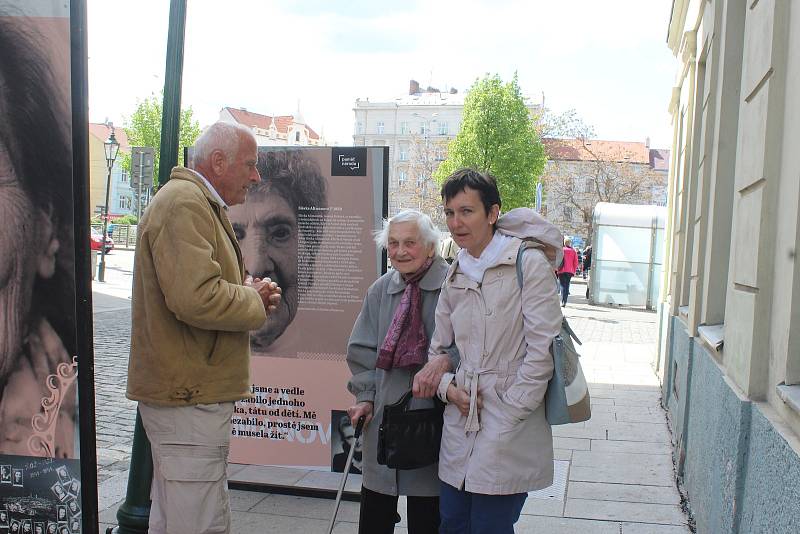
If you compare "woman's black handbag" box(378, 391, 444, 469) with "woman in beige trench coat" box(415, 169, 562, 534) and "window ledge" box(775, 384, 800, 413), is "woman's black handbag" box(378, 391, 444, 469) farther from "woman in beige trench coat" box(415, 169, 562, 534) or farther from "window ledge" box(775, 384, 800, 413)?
"window ledge" box(775, 384, 800, 413)

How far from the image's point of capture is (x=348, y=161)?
17.9 ft

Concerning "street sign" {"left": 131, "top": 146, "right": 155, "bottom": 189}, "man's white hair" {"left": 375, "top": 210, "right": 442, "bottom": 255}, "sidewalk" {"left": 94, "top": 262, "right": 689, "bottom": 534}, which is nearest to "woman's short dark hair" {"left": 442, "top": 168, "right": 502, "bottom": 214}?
"man's white hair" {"left": 375, "top": 210, "right": 442, "bottom": 255}

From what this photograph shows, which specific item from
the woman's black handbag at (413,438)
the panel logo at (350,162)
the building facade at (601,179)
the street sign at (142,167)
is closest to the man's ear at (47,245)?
the woman's black handbag at (413,438)

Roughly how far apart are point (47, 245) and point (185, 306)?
0.86 meters

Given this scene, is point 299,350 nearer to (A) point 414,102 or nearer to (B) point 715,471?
(B) point 715,471

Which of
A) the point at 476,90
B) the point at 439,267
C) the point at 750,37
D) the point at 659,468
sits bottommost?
the point at 659,468

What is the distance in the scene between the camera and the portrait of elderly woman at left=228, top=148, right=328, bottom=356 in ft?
18.2

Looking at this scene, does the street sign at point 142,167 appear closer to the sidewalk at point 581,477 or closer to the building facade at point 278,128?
the sidewalk at point 581,477

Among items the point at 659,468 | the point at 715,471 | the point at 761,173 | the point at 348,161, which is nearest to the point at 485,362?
the point at 761,173

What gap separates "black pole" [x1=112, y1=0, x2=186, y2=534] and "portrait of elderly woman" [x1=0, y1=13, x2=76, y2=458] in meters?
0.69

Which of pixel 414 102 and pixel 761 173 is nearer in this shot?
pixel 761 173

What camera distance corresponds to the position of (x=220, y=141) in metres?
3.33

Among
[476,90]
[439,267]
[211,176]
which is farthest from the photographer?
[476,90]

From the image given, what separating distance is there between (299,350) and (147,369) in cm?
255
